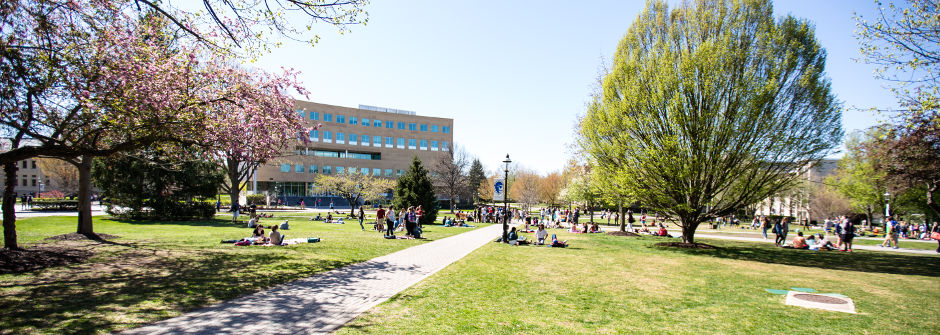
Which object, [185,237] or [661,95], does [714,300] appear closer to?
[661,95]

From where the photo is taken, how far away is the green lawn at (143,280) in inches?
238

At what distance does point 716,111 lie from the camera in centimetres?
1752

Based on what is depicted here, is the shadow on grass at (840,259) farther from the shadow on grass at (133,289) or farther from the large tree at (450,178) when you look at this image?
the large tree at (450,178)

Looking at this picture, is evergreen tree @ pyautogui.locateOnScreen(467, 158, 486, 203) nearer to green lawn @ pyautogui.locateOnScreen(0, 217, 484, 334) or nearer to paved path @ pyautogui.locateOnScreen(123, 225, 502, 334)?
green lawn @ pyautogui.locateOnScreen(0, 217, 484, 334)

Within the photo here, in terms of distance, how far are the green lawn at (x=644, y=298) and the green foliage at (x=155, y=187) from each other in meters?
23.1

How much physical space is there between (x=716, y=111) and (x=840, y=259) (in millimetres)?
8097

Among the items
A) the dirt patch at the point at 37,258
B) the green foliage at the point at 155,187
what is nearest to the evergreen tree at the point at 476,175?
the green foliage at the point at 155,187

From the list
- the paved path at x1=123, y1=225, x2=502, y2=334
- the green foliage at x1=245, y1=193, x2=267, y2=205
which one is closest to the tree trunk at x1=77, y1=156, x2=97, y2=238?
the paved path at x1=123, y1=225, x2=502, y2=334

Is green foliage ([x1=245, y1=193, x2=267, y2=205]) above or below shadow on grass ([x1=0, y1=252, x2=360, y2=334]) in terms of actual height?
below

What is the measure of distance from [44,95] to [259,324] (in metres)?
8.70

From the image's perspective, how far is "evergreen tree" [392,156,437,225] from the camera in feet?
97.1

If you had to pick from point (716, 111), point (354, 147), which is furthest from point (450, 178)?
point (716, 111)

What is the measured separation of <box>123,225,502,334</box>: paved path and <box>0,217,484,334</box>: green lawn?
529 mm

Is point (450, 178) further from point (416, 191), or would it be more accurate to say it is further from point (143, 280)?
point (143, 280)
